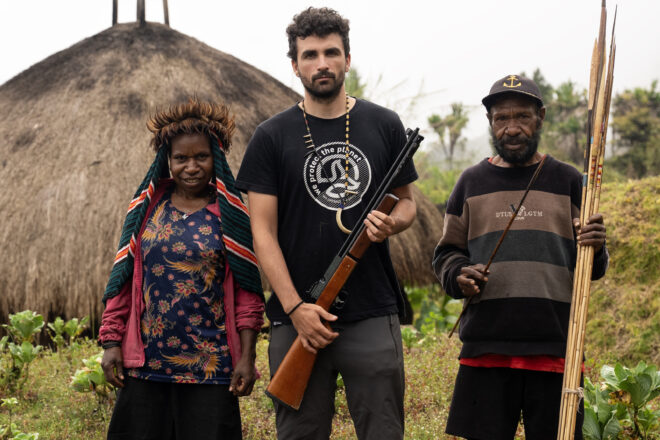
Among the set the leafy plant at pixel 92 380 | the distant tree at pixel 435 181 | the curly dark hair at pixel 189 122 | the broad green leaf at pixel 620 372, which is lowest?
the leafy plant at pixel 92 380

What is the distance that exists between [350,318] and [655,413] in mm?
2063

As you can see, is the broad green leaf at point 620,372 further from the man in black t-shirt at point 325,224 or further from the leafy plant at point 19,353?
the leafy plant at point 19,353

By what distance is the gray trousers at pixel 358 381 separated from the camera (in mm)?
2514

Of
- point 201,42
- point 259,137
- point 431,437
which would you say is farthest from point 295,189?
point 201,42

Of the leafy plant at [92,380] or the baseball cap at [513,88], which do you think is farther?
the leafy plant at [92,380]

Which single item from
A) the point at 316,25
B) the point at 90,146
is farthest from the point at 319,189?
the point at 90,146

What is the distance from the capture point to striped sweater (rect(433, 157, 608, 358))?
2592 millimetres

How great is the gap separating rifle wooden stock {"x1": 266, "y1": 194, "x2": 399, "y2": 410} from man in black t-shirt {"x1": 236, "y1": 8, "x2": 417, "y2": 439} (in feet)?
0.19

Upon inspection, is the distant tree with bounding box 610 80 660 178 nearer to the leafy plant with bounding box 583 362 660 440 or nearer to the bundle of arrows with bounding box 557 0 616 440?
the leafy plant with bounding box 583 362 660 440

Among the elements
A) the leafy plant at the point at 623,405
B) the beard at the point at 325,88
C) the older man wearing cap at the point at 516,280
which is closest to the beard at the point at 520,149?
the older man wearing cap at the point at 516,280

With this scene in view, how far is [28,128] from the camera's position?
25.4 feet

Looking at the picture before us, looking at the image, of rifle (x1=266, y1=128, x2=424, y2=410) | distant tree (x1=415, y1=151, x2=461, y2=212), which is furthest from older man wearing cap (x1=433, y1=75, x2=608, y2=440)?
distant tree (x1=415, y1=151, x2=461, y2=212)

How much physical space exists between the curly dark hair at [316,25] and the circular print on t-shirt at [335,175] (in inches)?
16.1

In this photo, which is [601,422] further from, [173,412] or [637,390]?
[173,412]
